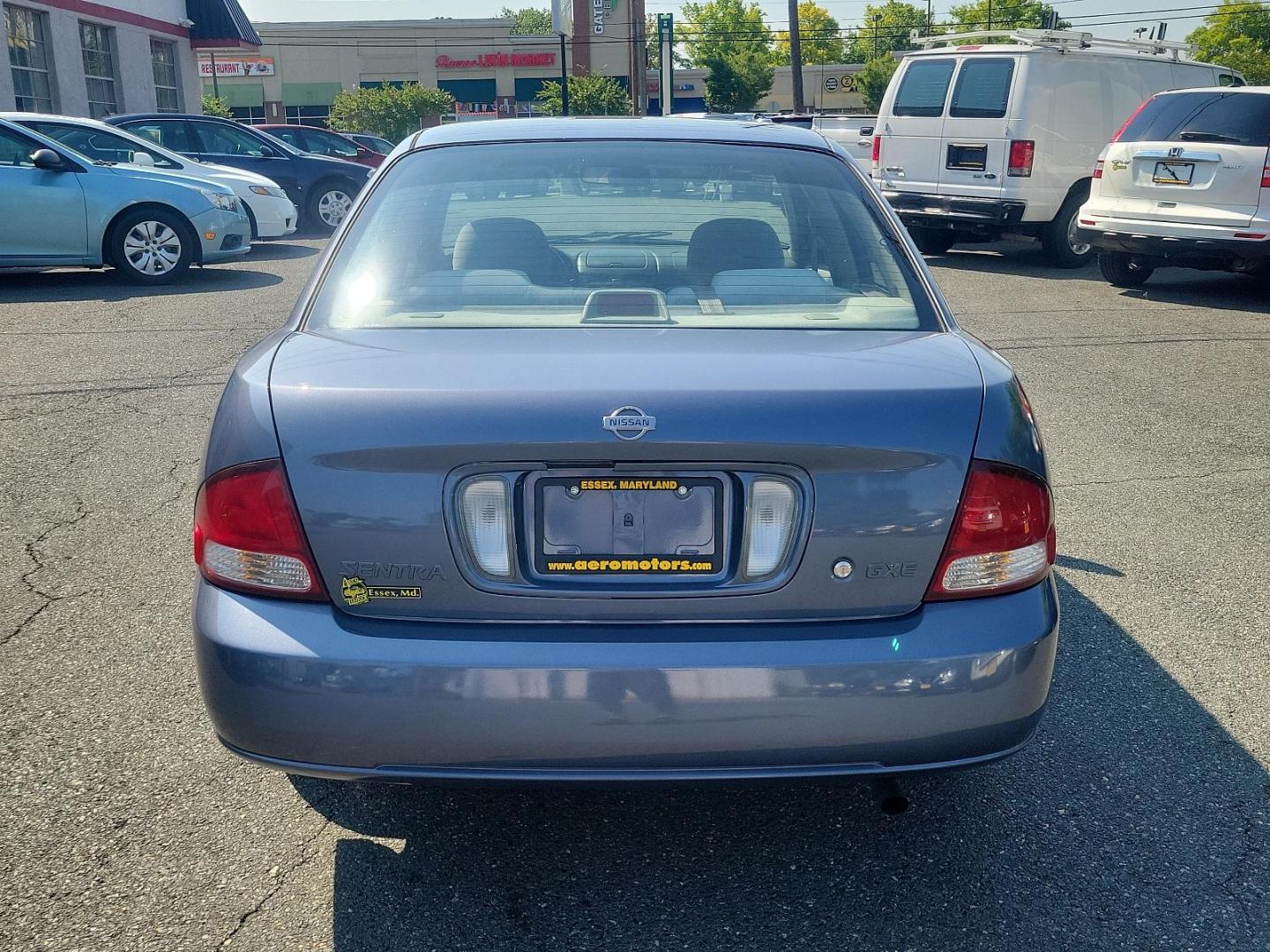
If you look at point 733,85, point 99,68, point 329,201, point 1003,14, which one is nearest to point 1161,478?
point 329,201

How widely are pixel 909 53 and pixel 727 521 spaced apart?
546 inches

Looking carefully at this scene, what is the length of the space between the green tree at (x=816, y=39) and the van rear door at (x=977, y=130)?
9290cm

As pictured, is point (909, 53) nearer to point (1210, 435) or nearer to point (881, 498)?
point (1210, 435)

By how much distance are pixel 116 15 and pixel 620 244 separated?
78.5 ft

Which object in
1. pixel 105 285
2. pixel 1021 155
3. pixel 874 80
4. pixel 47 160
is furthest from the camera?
pixel 874 80

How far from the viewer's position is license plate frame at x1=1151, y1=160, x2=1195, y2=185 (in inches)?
435

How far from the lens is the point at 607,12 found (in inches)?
2805

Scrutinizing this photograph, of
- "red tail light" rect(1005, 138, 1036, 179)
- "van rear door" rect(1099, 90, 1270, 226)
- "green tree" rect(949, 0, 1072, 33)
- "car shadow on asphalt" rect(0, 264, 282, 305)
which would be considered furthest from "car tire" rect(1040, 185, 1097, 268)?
"green tree" rect(949, 0, 1072, 33)

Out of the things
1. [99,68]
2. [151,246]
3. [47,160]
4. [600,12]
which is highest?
[600,12]

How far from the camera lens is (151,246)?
12172 mm

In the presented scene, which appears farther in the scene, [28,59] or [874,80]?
[874,80]

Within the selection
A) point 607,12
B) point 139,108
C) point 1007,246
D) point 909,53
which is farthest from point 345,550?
point 607,12

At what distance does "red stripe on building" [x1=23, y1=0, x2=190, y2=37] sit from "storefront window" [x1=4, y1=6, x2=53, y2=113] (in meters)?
0.45

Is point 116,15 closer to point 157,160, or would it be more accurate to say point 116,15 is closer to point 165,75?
point 165,75
